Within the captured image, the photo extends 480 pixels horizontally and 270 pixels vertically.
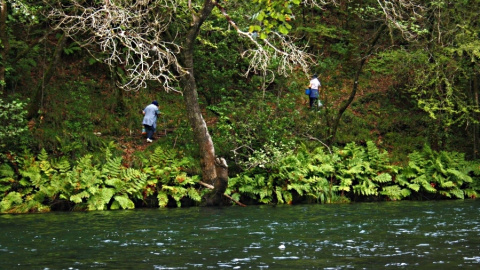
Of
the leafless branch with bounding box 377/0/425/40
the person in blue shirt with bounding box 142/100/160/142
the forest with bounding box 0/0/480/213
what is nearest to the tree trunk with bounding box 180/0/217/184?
the forest with bounding box 0/0/480/213

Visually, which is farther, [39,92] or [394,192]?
[39,92]

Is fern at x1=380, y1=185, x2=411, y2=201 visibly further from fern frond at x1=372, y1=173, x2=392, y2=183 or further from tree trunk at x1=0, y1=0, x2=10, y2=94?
tree trunk at x1=0, y1=0, x2=10, y2=94

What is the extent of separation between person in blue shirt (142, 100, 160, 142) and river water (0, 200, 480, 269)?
3892mm

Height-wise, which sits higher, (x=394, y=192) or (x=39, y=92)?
(x=39, y=92)

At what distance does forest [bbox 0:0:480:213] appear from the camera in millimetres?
18438

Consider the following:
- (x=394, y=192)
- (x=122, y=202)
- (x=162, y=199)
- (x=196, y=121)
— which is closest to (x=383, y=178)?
(x=394, y=192)

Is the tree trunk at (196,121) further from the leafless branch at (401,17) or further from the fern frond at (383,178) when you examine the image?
the leafless branch at (401,17)

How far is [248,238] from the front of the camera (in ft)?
41.0

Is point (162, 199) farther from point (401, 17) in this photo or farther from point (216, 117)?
point (401, 17)

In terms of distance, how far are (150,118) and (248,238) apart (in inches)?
373

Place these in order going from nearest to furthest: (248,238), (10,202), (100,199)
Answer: (248,238) → (10,202) → (100,199)

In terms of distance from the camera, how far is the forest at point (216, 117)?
60.5 feet

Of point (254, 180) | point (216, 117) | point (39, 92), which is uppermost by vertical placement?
point (39, 92)

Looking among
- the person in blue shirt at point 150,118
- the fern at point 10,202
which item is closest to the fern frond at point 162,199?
the person in blue shirt at point 150,118
